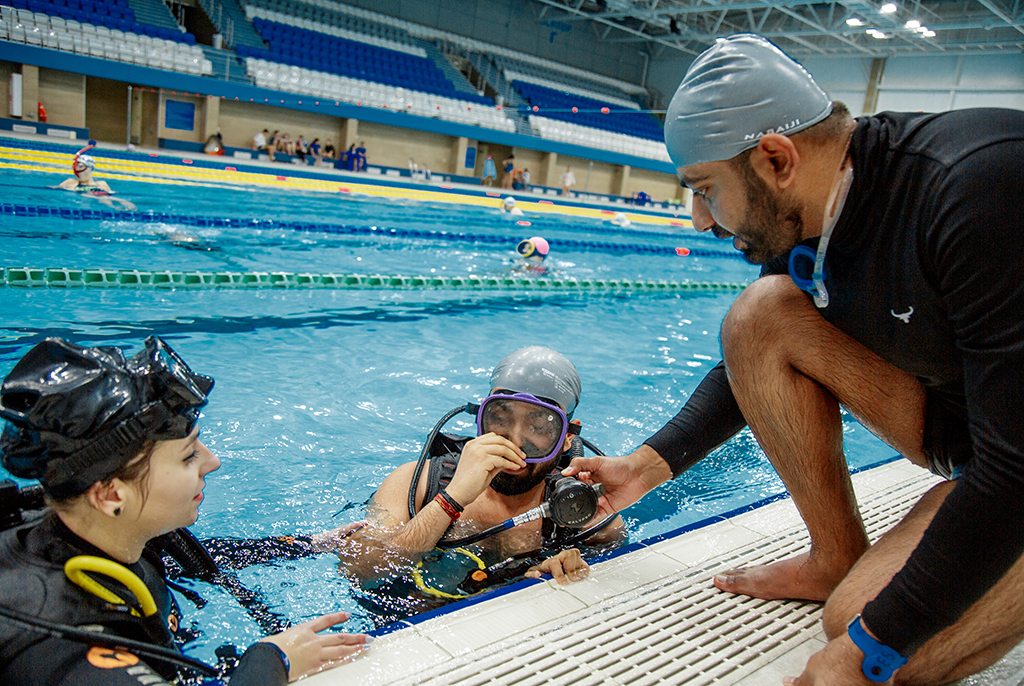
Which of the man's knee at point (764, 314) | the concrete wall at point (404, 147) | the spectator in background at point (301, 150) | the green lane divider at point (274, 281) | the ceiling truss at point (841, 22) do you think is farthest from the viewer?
the concrete wall at point (404, 147)

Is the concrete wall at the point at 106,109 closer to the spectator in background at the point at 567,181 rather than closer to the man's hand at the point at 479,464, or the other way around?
the spectator in background at the point at 567,181

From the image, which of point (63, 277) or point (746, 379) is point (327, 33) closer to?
point (63, 277)

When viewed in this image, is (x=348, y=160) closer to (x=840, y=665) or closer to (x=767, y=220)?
Result: (x=767, y=220)

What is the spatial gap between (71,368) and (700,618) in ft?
5.19

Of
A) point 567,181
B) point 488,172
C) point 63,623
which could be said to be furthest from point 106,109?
point 63,623

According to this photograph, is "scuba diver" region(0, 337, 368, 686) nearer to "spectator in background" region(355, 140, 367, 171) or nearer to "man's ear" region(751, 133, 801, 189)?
"man's ear" region(751, 133, 801, 189)

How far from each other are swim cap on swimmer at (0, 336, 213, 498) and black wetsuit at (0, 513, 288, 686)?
12cm

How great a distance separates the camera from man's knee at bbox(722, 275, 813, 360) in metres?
1.80

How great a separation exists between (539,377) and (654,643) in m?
1.02

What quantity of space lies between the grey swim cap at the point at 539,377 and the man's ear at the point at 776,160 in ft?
3.97

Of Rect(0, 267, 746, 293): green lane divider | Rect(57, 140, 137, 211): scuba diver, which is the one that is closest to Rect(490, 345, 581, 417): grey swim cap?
Rect(0, 267, 746, 293): green lane divider

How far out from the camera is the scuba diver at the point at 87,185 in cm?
938

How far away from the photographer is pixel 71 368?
129 cm

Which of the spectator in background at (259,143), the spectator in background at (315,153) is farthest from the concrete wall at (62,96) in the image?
the spectator in background at (315,153)
